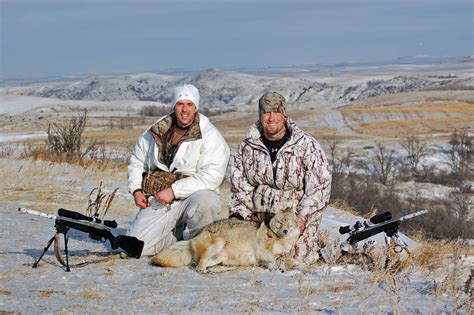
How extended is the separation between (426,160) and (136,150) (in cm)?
4252

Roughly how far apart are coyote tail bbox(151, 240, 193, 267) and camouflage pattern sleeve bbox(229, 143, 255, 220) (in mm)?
625

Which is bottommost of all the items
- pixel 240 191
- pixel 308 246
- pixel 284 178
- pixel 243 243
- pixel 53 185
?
pixel 53 185

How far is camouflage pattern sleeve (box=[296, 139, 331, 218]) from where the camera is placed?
6.23m

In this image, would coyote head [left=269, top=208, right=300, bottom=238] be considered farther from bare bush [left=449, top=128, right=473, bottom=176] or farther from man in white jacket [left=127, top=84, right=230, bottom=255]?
bare bush [left=449, top=128, right=473, bottom=176]

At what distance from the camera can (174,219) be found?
690 cm

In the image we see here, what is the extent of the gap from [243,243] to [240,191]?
2.09ft

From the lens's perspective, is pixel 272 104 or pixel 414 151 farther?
pixel 414 151

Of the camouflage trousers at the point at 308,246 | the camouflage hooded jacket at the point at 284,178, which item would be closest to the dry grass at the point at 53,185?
the camouflage hooded jacket at the point at 284,178

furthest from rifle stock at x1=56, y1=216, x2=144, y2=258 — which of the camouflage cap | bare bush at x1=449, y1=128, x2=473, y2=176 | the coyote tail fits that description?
bare bush at x1=449, y1=128, x2=473, y2=176

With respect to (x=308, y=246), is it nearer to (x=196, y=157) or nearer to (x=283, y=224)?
(x=283, y=224)

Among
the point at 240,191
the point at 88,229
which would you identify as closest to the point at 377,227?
the point at 240,191

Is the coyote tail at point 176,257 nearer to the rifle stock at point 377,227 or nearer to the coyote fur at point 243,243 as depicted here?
the coyote fur at point 243,243

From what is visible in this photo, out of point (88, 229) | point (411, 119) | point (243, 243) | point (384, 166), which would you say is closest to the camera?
point (243, 243)

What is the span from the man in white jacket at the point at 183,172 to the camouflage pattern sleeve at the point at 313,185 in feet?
3.03
